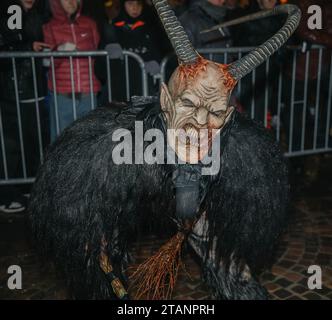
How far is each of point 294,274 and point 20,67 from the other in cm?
318

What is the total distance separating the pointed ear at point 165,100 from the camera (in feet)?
8.20

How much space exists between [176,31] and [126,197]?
955mm

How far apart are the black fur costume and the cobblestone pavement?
0.37 meters

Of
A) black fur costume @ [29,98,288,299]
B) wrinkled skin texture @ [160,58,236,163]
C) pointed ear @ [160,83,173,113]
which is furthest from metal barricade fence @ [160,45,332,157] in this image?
wrinkled skin texture @ [160,58,236,163]

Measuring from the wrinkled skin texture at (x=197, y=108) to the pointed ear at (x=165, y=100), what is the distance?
0.02 meters

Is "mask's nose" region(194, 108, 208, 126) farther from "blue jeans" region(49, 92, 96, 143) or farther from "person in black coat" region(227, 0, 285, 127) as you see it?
"person in black coat" region(227, 0, 285, 127)

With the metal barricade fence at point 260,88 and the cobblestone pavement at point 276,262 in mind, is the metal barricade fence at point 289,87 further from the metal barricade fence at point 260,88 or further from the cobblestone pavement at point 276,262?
the cobblestone pavement at point 276,262

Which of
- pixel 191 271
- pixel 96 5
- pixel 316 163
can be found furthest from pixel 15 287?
pixel 96 5

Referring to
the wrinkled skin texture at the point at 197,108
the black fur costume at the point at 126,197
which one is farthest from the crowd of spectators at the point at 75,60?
the wrinkled skin texture at the point at 197,108

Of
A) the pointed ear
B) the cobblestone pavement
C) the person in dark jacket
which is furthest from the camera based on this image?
the person in dark jacket

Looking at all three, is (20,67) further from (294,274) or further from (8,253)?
(294,274)

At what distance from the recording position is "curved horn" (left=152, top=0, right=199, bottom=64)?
2377 mm

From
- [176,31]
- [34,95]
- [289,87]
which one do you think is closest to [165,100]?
[176,31]

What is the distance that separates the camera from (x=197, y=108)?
2402 mm
